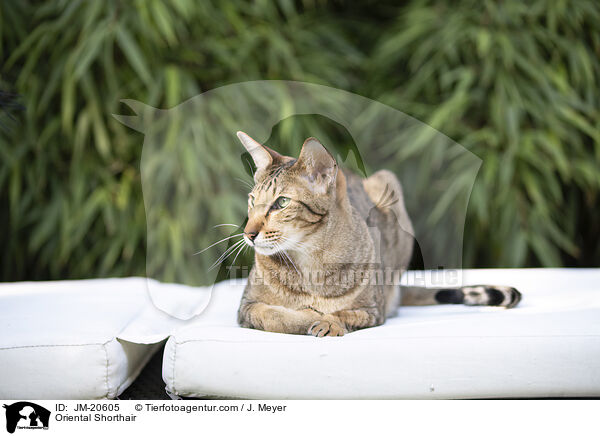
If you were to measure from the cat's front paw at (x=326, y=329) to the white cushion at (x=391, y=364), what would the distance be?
0.07 ft

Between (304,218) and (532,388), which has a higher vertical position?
(304,218)

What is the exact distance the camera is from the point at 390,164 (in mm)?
1262

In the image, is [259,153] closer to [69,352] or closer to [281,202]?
[281,202]

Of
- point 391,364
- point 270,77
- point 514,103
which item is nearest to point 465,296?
point 391,364

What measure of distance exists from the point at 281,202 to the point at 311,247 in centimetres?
10

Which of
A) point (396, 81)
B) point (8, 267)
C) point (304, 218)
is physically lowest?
point (8, 267)

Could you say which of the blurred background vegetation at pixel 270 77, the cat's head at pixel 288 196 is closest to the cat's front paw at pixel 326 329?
the cat's head at pixel 288 196

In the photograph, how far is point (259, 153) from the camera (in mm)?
982

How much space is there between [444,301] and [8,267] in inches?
59.9

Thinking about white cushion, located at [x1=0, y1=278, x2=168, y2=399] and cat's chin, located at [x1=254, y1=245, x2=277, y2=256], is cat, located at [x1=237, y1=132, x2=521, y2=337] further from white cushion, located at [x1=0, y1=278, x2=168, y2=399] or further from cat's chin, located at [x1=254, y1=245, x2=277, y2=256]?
white cushion, located at [x1=0, y1=278, x2=168, y2=399]

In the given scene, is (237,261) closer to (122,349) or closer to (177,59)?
(122,349)

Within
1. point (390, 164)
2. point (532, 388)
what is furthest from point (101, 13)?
point (532, 388)

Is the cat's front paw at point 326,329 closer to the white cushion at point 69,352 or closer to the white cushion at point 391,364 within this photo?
the white cushion at point 391,364

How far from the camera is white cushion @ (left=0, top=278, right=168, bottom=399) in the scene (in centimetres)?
94
